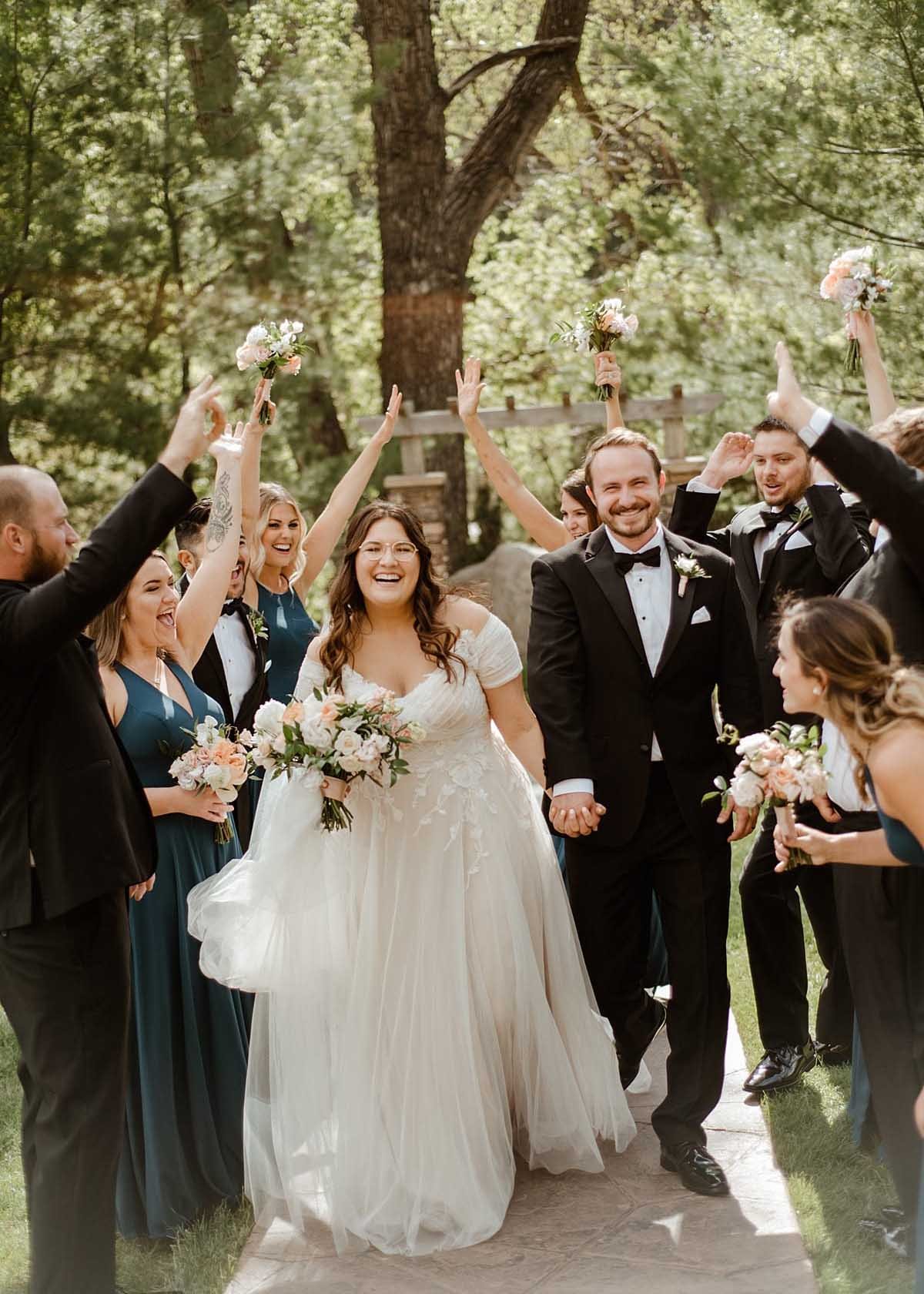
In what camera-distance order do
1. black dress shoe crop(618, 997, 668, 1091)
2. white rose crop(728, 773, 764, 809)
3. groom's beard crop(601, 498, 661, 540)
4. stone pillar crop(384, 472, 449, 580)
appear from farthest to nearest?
stone pillar crop(384, 472, 449, 580)
black dress shoe crop(618, 997, 668, 1091)
groom's beard crop(601, 498, 661, 540)
white rose crop(728, 773, 764, 809)

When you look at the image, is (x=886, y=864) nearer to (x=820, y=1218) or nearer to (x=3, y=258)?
(x=820, y=1218)

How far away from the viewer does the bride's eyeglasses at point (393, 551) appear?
Result: 4.68 metres

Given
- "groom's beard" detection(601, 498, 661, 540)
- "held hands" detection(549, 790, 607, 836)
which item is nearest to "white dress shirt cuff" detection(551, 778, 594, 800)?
"held hands" detection(549, 790, 607, 836)

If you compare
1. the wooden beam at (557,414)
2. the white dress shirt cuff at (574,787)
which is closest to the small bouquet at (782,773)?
the white dress shirt cuff at (574,787)

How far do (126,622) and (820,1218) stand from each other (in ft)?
9.32

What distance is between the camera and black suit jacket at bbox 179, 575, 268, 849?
578 centimetres

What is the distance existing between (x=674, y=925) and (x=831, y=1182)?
932mm

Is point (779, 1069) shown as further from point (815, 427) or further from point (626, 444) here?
point (815, 427)

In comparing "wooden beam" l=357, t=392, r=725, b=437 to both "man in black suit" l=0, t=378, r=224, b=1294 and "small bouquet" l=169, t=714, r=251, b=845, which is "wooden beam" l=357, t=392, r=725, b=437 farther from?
"man in black suit" l=0, t=378, r=224, b=1294

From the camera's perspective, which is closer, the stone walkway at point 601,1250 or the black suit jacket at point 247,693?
the stone walkway at point 601,1250

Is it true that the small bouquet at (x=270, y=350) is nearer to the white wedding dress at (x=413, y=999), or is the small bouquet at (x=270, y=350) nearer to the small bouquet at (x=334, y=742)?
the white wedding dress at (x=413, y=999)

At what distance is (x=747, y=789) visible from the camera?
3742 millimetres

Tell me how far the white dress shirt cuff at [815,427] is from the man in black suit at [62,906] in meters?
1.52

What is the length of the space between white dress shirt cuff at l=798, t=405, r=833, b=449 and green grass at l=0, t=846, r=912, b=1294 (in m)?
2.29
